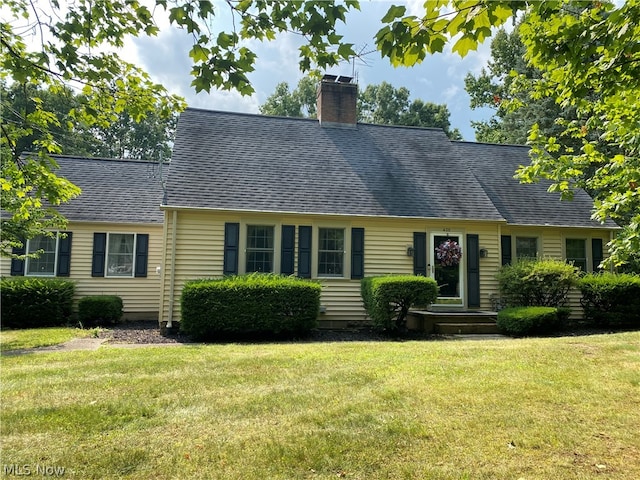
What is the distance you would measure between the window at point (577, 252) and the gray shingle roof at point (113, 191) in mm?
12582

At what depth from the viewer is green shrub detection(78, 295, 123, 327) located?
11258 millimetres

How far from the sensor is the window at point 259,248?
1081cm

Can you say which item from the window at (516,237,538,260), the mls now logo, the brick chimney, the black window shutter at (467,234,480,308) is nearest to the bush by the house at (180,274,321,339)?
the black window shutter at (467,234,480,308)

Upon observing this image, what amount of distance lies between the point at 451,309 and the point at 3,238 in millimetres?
10877

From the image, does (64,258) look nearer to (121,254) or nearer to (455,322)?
(121,254)

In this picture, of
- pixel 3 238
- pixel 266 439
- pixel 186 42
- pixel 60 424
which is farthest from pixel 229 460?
pixel 3 238

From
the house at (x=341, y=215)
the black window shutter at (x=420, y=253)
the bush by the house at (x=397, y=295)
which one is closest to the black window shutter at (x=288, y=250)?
the house at (x=341, y=215)

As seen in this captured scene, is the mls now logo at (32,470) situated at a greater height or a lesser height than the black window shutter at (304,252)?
lesser

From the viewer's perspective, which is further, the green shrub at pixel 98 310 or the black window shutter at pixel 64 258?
the black window shutter at pixel 64 258

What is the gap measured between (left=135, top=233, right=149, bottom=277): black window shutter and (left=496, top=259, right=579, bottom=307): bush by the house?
10274 mm

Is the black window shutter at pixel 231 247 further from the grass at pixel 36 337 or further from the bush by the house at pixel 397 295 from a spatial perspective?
the bush by the house at pixel 397 295

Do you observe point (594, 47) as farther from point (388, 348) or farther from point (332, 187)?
point (332, 187)

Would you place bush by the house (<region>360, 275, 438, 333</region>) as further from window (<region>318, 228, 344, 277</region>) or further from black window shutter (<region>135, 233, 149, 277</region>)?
black window shutter (<region>135, 233, 149, 277</region>)

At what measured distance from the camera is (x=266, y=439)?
327 centimetres
